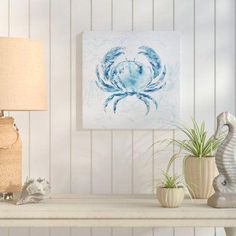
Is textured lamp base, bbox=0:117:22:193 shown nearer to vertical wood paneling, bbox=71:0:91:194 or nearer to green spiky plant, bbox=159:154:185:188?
vertical wood paneling, bbox=71:0:91:194

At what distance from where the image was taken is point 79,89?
2.71m

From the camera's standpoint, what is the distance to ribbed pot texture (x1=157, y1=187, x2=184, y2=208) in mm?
2133

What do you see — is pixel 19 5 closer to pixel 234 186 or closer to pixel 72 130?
pixel 72 130

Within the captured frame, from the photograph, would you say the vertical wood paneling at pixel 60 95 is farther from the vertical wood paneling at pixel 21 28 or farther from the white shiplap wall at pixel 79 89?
the vertical wood paneling at pixel 21 28

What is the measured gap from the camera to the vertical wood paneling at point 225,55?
2695 mm

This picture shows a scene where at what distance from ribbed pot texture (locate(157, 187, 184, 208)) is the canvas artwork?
600mm

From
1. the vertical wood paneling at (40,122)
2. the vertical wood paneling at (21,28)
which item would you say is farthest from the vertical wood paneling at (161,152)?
the vertical wood paneling at (21,28)

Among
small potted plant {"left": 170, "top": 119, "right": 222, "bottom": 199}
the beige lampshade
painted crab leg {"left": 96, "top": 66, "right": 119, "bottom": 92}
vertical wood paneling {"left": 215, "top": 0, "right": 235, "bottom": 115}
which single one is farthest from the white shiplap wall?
the beige lampshade

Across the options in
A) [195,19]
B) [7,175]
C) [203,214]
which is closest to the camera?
[203,214]

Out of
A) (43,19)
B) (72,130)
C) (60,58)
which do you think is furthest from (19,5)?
(72,130)

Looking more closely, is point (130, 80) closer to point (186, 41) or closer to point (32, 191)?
point (186, 41)

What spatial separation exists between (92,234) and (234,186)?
35.4 inches

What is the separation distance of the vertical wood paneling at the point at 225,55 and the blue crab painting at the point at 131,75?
298mm

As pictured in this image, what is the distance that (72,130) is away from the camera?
107 inches
